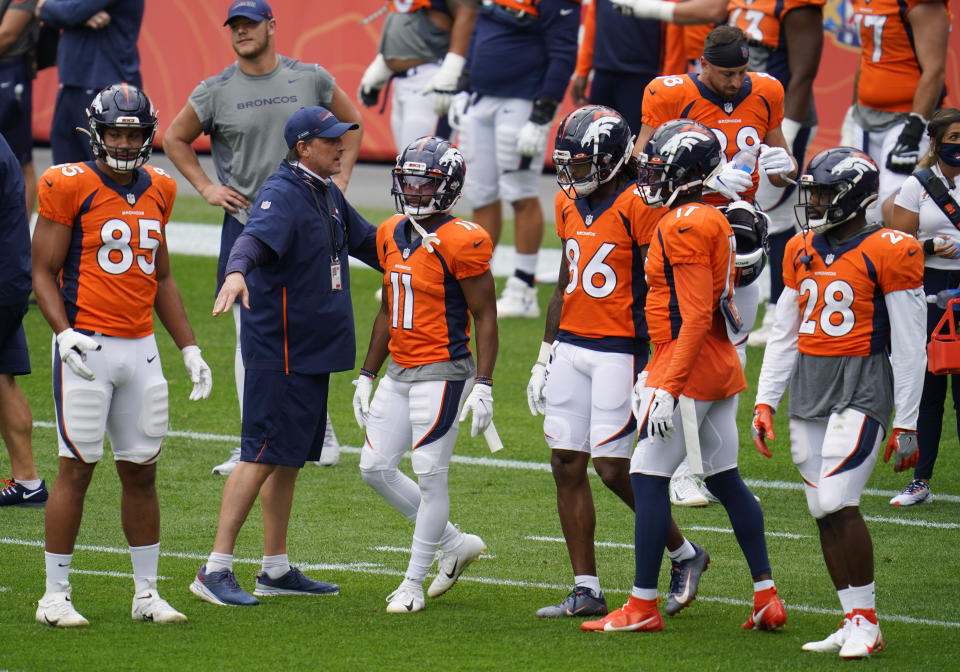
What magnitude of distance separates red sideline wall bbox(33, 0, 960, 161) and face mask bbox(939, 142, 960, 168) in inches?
329

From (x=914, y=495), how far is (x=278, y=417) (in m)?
3.07

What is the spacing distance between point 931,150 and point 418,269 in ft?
8.16

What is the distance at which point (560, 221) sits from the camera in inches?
224

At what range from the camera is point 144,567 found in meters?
5.27

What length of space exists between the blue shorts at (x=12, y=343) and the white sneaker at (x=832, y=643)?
145 inches

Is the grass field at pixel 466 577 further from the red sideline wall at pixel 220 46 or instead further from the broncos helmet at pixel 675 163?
the red sideline wall at pixel 220 46

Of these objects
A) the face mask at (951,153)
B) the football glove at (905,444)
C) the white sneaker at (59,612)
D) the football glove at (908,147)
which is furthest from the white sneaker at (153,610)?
the football glove at (908,147)

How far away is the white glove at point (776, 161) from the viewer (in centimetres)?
676

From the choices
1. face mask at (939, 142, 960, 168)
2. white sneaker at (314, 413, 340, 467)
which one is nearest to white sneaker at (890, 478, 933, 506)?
face mask at (939, 142, 960, 168)

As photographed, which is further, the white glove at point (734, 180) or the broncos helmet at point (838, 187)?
the white glove at point (734, 180)

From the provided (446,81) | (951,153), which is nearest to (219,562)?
(951,153)

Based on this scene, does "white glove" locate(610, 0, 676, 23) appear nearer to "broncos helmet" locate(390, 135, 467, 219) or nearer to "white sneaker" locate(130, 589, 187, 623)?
"broncos helmet" locate(390, 135, 467, 219)

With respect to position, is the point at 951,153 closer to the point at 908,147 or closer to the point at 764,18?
the point at 908,147

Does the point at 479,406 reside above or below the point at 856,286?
below
